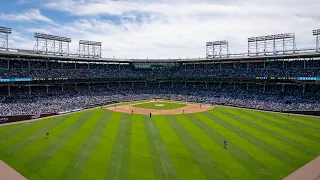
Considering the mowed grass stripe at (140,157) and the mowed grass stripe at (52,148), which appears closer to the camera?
the mowed grass stripe at (140,157)

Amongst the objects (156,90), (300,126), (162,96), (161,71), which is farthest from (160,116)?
(161,71)

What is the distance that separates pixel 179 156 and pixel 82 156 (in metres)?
10.6

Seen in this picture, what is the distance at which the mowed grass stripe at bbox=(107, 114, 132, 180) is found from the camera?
21.4 meters

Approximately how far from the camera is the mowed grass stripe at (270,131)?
27716 mm

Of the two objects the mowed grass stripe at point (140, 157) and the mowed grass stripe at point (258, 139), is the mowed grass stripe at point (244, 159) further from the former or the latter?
the mowed grass stripe at point (140, 157)

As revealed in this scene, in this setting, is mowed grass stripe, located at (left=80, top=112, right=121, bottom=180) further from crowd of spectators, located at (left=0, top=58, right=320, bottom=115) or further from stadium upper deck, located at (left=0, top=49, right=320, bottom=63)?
stadium upper deck, located at (left=0, top=49, right=320, bottom=63)

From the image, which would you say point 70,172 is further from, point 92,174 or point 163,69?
point 163,69

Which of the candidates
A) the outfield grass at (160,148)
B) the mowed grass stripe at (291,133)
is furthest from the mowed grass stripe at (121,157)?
the mowed grass stripe at (291,133)

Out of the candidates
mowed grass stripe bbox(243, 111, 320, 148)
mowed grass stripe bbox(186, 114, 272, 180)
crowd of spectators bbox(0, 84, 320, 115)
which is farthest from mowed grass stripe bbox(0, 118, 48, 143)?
mowed grass stripe bbox(243, 111, 320, 148)

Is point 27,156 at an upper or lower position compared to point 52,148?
lower

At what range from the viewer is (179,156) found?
83.8 feet

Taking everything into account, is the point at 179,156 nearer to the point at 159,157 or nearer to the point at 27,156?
the point at 159,157

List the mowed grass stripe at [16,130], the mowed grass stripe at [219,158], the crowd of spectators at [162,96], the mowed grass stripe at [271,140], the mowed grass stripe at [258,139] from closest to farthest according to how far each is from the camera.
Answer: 1. the mowed grass stripe at [219,158]
2. the mowed grass stripe at [258,139]
3. the mowed grass stripe at [271,140]
4. the mowed grass stripe at [16,130]
5. the crowd of spectators at [162,96]

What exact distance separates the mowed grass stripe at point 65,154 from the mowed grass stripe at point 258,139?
72.0ft
